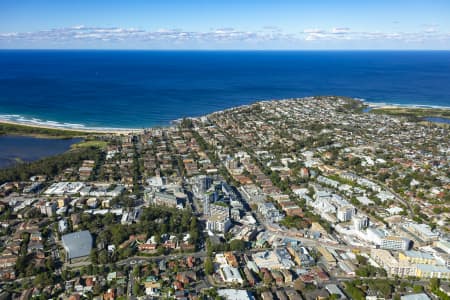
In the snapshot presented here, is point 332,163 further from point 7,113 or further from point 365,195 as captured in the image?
point 7,113

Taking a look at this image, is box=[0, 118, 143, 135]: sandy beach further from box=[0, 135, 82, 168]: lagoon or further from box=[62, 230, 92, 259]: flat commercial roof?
box=[62, 230, 92, 259]: flat commercial roof

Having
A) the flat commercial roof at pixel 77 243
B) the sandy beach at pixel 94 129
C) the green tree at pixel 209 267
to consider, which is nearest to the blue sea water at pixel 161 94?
the sandy beach at pixel 94 129

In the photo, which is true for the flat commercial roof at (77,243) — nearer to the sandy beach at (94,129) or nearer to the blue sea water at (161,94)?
the sandy beach at (94,129)

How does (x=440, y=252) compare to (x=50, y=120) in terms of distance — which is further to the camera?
(x=50, y=120)

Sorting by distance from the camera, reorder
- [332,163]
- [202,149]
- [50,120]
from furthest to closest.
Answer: [50,120], [202,149], [332,163]

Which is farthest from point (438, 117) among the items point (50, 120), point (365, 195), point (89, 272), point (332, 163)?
point (50, 120)

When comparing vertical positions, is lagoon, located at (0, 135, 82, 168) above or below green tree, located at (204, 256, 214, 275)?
below

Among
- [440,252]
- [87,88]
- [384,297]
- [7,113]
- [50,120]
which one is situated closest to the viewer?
[384,297]

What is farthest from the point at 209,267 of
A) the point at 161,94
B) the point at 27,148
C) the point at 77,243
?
the point at 161,94

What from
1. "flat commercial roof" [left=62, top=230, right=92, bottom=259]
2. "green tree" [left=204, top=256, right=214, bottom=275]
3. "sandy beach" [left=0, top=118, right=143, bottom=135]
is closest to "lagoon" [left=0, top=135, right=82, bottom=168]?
"sandy beach" [left=0, top=118, right=143, bottom=135]
